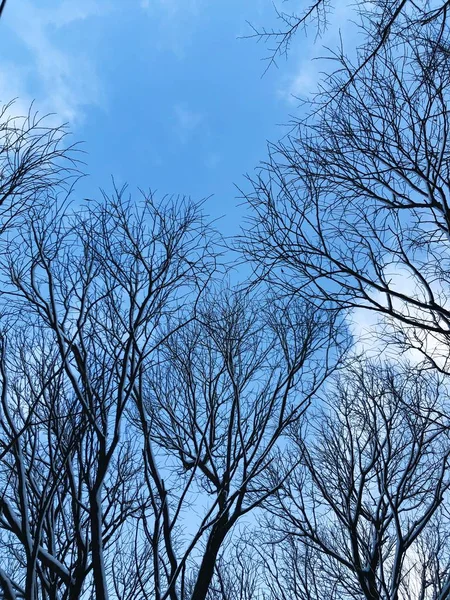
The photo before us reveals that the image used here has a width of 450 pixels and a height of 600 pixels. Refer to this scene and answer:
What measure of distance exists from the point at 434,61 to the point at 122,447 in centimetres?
487

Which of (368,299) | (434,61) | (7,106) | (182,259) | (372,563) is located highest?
(434,61)

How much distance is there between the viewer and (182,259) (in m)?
4.24

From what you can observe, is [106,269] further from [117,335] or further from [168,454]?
[168,454]

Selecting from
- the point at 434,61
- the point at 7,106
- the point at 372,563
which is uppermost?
the point at 434,61

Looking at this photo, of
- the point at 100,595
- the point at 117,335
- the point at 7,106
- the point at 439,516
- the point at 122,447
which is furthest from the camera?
the point at 439,516

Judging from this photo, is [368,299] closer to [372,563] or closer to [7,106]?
[7,106]

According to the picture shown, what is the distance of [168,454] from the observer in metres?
6.97

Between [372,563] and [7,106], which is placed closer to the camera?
[7,106]

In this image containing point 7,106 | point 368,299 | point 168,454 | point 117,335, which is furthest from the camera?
point 168,454

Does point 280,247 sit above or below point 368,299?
above

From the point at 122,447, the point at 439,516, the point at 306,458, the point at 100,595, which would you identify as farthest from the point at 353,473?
the point at 100,595

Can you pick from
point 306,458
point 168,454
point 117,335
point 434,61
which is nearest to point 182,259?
point 117,335

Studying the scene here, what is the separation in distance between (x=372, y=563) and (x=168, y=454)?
9.51 ft

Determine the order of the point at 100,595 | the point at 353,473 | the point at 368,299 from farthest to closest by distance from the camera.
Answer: the point at 353,473 < the point at 368,299 < the point at 100,595
